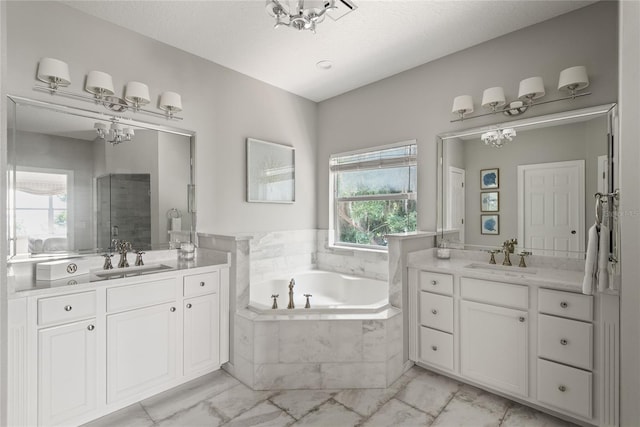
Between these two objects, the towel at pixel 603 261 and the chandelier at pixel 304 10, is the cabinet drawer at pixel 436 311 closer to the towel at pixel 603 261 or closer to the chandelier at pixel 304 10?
the towel at pixel 603 261

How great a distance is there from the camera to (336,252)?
389 centimetres

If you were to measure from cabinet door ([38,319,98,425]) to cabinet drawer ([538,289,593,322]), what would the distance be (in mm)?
2785

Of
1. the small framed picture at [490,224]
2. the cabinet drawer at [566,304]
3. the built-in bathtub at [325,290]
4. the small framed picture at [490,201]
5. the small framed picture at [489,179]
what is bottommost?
the built-in bathtub at [325,290]

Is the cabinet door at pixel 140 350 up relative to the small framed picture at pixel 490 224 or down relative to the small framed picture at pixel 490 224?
down

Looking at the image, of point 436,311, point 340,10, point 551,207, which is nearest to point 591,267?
point 551,207

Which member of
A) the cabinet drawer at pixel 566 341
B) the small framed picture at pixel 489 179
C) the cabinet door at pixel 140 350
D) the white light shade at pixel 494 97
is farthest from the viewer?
the small framed picture at pixel 489 179

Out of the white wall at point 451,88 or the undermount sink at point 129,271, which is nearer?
the undermount sink at point 129,271

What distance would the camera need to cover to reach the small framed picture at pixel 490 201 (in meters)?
2.68

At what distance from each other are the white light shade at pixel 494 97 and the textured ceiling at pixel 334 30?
0.48 m

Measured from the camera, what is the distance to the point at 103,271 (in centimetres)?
227

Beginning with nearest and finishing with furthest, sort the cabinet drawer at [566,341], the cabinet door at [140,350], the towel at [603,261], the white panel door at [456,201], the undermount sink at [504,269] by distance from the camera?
the towel at [603,261] < the cabinet drawer at [566,341] < the cabinet door at [140,350] < the undermount sink at [504,269] < the white panel door at [456,201]

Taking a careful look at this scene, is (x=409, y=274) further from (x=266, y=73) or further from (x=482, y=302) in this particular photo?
(x=266, y=73)

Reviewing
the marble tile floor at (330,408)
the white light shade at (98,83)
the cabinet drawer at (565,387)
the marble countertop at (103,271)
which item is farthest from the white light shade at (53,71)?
the cabinet drawer at (565,387)

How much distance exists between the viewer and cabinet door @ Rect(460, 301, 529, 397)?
2113 millimetres
